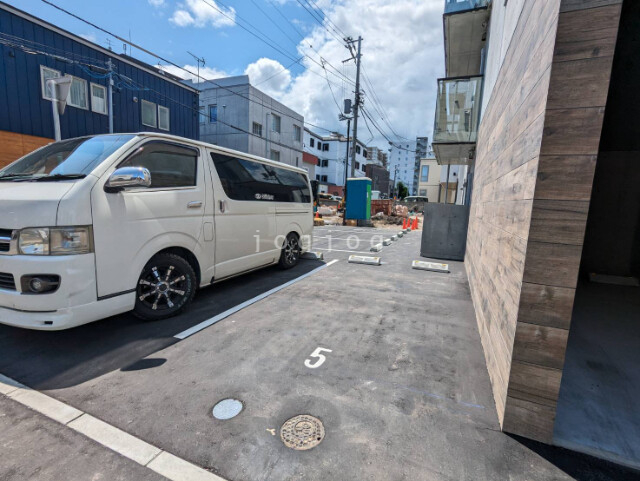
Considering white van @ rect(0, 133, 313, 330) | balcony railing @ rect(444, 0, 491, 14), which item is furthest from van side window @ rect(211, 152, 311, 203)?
balcony railing @ rect(444, 0, 491, 14)

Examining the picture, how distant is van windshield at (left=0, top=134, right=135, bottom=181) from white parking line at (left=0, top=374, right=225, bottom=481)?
1.83m

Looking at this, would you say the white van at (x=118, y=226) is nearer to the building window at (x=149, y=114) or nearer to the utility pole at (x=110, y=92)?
the utility pole at (x=110, y=92)

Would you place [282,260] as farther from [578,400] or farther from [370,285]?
[578,400]

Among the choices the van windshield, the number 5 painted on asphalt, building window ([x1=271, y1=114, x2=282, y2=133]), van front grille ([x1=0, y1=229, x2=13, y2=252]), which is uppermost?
building window ([x1=271, y1=114, x2=282, y2=133])

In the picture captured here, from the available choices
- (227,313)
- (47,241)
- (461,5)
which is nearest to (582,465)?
(227,313)

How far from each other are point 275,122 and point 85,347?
24360mm

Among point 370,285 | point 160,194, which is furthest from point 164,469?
point 370,285

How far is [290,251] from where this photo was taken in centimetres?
621

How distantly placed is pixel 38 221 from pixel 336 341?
9.43 ft

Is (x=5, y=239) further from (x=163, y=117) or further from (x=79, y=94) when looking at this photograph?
(x=163, y=117)

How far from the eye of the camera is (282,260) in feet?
19.8

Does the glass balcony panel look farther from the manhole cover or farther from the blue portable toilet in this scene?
the blue portable toilet

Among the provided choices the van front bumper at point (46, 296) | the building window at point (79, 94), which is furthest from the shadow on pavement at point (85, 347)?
the building window at point (79, 94)

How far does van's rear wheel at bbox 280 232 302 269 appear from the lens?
603 cm
